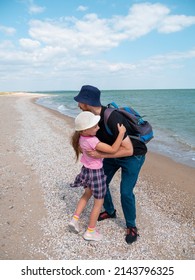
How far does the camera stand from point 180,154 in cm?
1170

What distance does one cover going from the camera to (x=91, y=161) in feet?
13.5

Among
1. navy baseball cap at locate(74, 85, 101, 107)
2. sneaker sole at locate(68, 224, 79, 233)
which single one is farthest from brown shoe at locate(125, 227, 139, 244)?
navy baseball cap at locate(74, 85, 101, 107)

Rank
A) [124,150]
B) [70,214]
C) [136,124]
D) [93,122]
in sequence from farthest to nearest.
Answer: [70,214] < [136,124] < [124,150] < [93,122]

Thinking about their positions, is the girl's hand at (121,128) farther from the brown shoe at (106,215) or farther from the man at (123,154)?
the brown shoe at (106,215)

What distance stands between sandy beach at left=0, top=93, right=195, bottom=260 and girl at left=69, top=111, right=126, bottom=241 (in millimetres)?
373

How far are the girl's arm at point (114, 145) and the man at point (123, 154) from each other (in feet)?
0.22

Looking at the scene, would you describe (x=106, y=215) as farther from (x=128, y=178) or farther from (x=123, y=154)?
(x=123, y=154)

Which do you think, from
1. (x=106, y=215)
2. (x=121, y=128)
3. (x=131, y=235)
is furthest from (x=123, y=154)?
(x=106, y=215)

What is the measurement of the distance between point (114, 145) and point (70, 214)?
225 centimetres

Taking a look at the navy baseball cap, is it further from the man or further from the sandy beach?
the sandy beach

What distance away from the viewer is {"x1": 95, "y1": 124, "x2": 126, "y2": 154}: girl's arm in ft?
12.1
